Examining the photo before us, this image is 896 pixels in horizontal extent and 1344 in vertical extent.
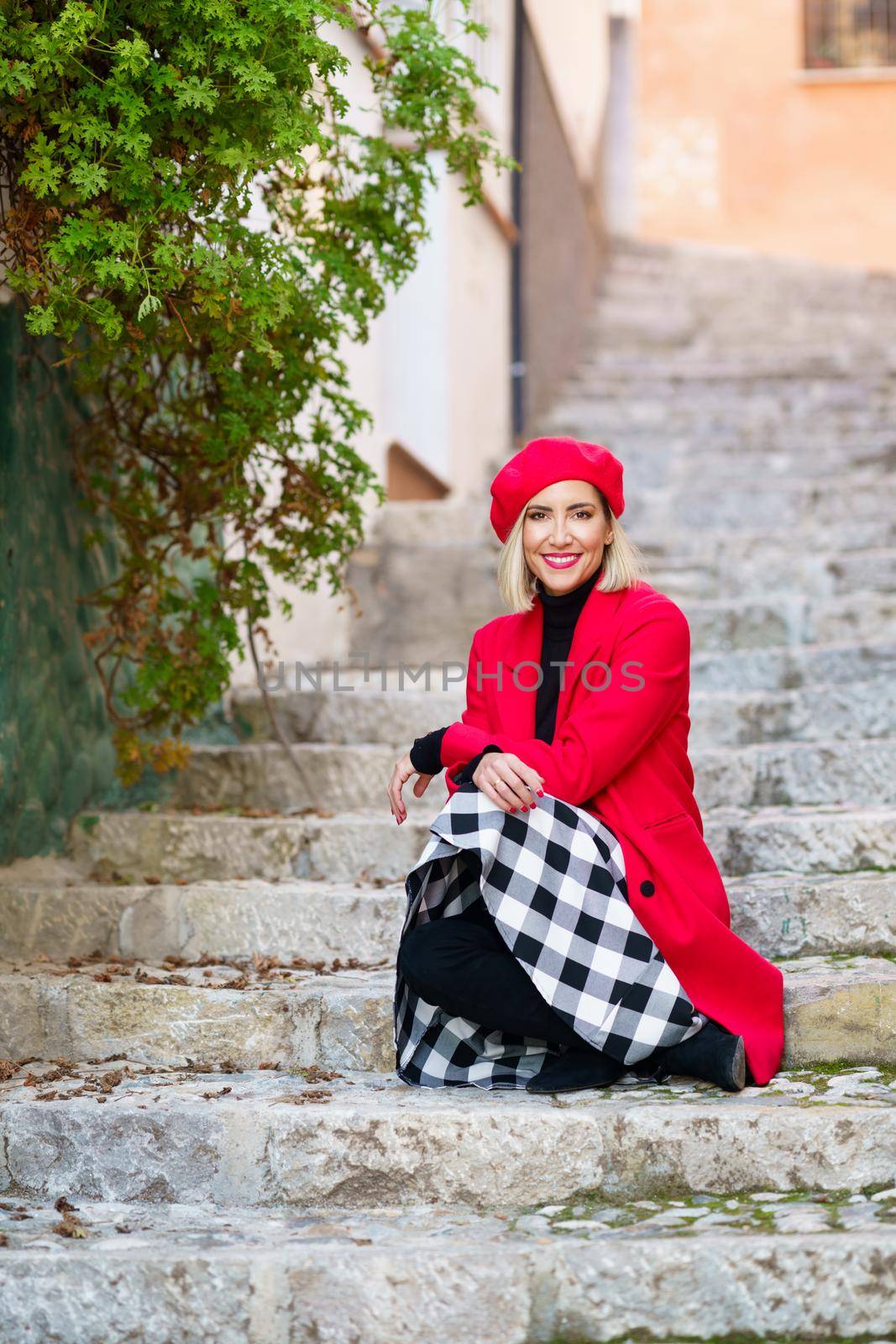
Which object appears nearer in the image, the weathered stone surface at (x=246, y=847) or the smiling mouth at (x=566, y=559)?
the smiling mouth at (x=566, y=559)

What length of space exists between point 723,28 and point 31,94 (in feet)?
38.7

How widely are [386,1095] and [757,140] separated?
11.9 m

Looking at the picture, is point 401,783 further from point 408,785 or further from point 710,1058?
point 408,785

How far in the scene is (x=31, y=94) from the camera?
2.54m

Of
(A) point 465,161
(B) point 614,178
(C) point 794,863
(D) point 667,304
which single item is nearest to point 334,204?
(A) point 465,161

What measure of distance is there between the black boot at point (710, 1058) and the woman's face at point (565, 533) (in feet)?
2.63

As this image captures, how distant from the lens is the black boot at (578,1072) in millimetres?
2447

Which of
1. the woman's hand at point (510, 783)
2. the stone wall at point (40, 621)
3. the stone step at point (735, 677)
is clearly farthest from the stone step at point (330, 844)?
the woman's hand at point (510, 783)

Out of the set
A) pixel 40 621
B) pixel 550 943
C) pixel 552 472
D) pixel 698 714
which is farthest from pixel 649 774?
pixel 40 621

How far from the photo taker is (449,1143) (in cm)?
231

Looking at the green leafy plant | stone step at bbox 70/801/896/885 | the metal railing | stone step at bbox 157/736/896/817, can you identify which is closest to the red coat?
stone step at bbox 70/801/896/885

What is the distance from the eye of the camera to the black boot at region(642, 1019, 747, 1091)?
237 cm

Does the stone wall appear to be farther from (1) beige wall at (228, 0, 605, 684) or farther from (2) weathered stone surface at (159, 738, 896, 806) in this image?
(1) beige wall at (228, 0, 605, 684)

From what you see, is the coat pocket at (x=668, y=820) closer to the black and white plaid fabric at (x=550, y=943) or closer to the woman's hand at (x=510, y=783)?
the black and white plaid fabric at (x=550, y=943)
